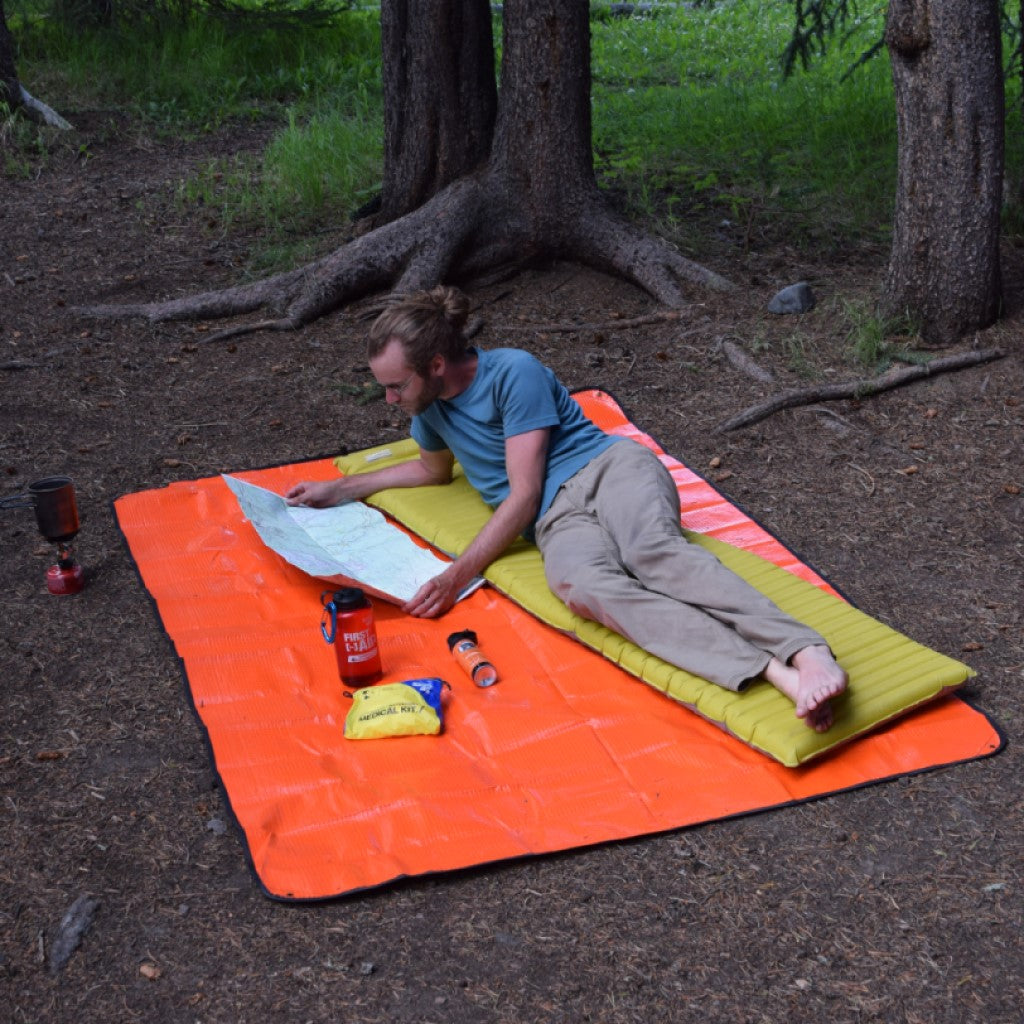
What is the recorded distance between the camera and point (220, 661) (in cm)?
350

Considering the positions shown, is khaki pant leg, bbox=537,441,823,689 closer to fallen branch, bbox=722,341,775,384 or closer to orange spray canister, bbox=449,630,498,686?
orange spray canister, bbox=449,630,498,686

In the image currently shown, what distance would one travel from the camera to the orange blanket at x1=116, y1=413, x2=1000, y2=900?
275cm

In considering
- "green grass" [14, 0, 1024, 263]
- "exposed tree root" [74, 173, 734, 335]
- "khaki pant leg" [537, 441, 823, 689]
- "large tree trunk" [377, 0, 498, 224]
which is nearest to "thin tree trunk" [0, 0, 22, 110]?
"green grass" [14, 0, 1024, 263]

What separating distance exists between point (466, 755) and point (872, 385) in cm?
294

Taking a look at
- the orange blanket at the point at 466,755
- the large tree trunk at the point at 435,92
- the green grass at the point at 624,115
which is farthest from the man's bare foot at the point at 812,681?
the large tree trunk at the point at 435,92

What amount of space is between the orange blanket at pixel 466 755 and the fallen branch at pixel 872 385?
1.92m

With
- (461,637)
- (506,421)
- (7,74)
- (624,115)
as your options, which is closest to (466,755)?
(461,637)

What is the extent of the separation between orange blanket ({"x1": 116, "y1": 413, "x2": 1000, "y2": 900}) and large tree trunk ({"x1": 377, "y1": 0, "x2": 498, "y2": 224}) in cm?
356

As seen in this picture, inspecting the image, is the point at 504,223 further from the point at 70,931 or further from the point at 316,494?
the point at 70,931

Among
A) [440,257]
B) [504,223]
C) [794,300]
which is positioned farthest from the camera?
[504,223]

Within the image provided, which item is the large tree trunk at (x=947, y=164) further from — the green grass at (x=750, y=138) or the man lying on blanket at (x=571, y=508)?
the man lying on blanket at (x=571, y=508)

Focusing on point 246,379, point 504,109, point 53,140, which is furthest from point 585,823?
point 53,140

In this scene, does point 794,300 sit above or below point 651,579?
above

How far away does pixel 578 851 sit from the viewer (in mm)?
2721
